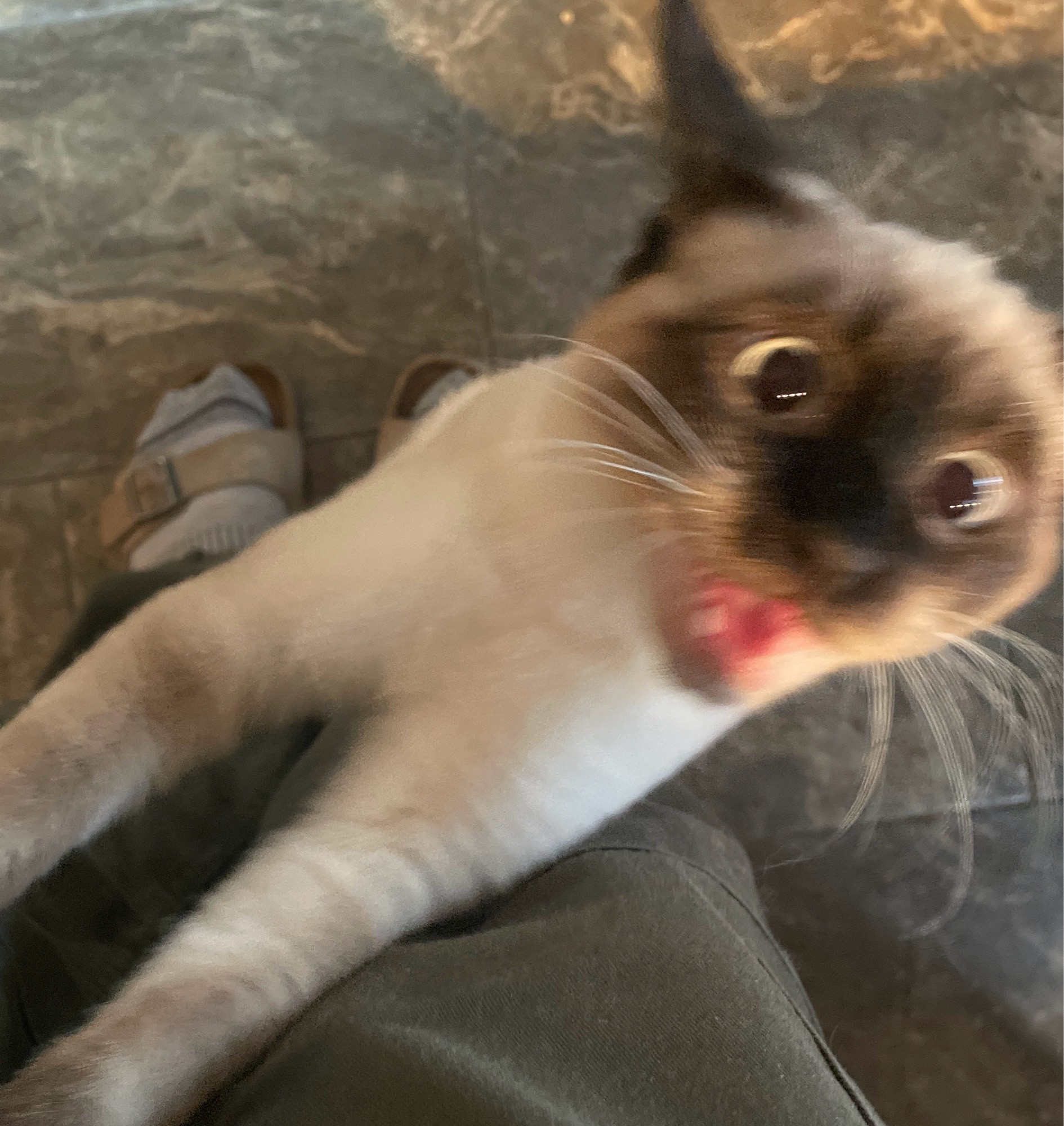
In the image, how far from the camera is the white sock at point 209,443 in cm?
156

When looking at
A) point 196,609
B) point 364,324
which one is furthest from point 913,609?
point 364,324

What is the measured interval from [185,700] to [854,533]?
0.63 metres

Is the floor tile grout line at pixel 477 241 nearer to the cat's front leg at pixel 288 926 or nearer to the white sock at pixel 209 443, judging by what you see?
the white sock at pixel 209 443

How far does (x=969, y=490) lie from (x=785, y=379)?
0.17 meters

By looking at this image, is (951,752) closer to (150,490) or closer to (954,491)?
(954,491)

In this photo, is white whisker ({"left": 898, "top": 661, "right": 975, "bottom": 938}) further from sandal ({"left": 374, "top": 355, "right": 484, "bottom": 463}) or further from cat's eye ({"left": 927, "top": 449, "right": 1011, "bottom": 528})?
sandal ({"left": 374, "top": 355, "right": 484, "bottom": 463})

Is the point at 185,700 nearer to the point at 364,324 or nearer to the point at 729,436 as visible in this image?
the point at 729,436


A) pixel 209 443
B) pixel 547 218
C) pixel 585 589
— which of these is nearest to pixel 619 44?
pixel 547 218

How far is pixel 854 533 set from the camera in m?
0.67

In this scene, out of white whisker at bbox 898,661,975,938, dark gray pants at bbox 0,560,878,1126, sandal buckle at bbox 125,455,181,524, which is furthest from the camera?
sandal buckle at bbox 125,455,181,524

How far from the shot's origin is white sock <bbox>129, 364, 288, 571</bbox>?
61.3 inches

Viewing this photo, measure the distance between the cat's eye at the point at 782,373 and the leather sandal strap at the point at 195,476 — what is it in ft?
3.46

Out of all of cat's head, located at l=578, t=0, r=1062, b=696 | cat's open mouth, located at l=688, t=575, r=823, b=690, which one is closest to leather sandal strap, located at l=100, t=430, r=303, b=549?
cat's head, located at l=578, t=0, r=1062, b=696

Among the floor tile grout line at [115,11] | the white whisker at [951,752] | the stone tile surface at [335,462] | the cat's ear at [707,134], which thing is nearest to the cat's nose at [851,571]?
the white whisker at [951,752]
